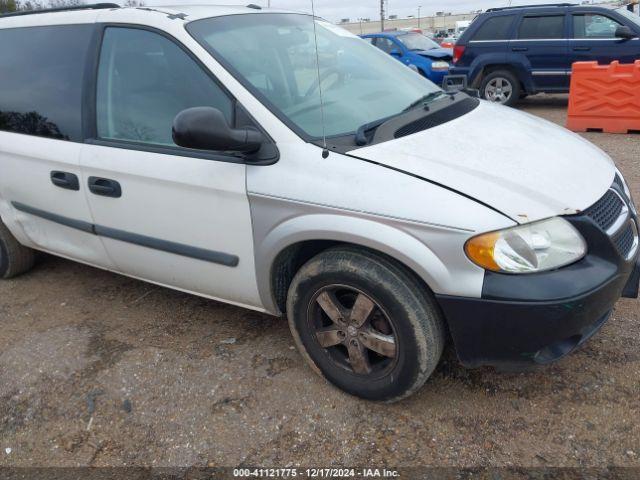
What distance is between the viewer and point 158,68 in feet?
8.94

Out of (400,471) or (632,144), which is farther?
(632,144)

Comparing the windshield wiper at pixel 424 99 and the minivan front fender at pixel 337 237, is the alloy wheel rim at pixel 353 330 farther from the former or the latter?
the windshield wiper at pixel 424 99

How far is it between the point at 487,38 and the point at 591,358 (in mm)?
8361

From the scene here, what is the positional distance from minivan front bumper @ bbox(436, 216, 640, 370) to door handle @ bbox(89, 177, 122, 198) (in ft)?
5.64

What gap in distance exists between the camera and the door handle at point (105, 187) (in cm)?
281

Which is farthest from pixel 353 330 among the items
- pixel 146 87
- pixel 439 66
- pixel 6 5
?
pixel 6 5

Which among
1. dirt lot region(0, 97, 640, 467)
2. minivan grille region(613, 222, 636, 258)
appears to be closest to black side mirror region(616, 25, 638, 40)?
dirt lot region(0, 97, 640, 467)

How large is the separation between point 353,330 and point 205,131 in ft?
3.42

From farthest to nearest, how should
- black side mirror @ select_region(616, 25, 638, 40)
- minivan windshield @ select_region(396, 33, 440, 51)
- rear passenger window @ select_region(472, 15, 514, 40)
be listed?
1. minivan windshield @ select_region(396, 33, 440, 51)
2. rear passenger window @ select_region(472, 15, 514, 40)
3. black side mirror @ select_region(616, 25, 638, 40)

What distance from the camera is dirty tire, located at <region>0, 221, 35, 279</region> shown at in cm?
381

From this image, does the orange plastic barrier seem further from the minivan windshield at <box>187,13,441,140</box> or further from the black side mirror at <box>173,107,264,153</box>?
the black side mirror at <box>173,107,264,153</box>

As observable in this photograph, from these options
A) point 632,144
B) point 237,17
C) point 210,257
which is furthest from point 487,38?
point 210,257

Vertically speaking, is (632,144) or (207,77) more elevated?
(207,77)

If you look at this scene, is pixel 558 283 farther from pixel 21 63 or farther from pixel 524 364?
pixel 21 63
